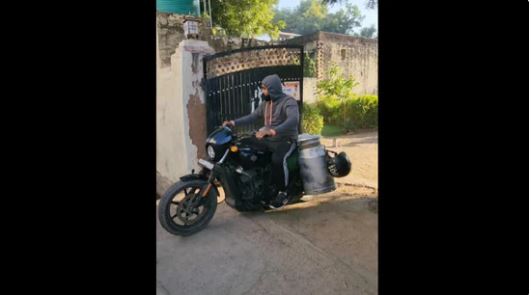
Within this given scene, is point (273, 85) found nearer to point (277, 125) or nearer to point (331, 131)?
point (277, 125)

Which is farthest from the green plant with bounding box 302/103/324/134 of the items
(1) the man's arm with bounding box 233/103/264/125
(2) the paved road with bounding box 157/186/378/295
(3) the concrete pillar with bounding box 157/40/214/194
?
(3) the concrete pillar with bounding box 157/40/214/194

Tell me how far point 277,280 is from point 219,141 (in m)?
0.87

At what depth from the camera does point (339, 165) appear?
95.3 inches

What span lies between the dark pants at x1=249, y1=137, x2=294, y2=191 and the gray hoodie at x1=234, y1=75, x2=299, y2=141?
0.03 metres

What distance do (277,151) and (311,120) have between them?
11.3 inches

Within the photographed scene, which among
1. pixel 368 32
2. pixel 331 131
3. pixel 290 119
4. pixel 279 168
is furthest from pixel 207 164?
pixel 368 32

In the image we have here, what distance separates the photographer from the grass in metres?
2.46

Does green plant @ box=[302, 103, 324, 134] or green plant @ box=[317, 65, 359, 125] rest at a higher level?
green plant @ box=[317, 65, 359, 125]

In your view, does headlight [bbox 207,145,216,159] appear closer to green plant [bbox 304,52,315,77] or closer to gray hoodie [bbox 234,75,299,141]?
gray hoodie [bbox 234,75,299,141]

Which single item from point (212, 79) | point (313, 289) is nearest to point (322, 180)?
point (313, 289)

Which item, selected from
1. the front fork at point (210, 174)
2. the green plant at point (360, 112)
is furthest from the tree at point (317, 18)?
the front fork at point (210, 174)

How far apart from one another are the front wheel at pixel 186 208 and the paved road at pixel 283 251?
0.18 ft

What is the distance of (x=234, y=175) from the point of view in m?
2.41

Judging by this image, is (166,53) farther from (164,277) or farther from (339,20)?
(164,277)
